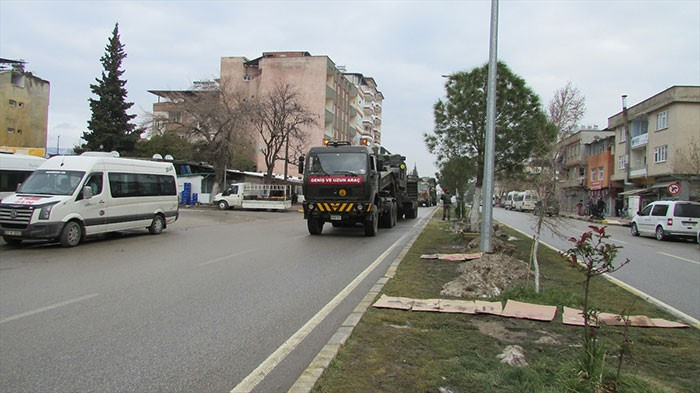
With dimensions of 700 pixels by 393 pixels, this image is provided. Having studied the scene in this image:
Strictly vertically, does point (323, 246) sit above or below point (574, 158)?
below

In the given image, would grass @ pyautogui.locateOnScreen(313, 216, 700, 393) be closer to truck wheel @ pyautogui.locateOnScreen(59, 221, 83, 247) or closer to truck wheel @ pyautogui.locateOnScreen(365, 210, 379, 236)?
truck wheel @ pyautogui.locateOnScreen(59, 221, 83, 247)

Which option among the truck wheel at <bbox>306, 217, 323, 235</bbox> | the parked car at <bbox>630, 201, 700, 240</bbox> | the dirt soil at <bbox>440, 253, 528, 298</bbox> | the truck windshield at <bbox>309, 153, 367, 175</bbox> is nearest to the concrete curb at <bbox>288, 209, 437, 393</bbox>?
the dirt soil at <bbox>440, 253, 528, 298</bbox>

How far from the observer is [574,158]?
61.1 metres

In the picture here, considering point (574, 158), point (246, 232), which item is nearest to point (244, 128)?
point (246, 232)

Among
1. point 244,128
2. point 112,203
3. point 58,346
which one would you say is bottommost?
point 58,346

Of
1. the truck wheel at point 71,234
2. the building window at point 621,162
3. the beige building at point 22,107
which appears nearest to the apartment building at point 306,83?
the beige building at point 22,107

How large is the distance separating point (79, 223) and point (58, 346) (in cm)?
985

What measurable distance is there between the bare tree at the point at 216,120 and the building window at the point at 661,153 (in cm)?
3253

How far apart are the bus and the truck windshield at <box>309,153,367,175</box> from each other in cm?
1114

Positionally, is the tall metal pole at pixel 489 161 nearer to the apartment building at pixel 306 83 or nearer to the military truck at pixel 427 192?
the military truck at pixel 427 192

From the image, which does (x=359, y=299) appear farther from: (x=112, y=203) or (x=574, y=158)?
(x=574, y=158)

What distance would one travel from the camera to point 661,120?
38844mm

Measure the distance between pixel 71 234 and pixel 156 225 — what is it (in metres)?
4.17

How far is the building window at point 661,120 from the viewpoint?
38062 millimetres
